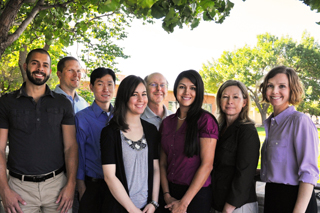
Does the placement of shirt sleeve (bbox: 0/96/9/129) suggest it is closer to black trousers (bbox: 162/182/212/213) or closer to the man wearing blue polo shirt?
the man wearing blue polo shirt

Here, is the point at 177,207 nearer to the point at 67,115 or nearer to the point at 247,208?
the point at 247,208

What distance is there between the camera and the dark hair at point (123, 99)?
2430 millimetres

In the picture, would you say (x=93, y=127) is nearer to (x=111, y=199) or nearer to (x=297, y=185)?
(x=111, y=199)

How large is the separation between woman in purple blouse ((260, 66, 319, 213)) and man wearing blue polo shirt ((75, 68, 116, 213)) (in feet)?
4.74

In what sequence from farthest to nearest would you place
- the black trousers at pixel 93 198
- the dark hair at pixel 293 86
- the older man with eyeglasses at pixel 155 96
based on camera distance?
the older man with eyeglasses at pixel 155 96 < the black trousers at pixel 93 198 < the dark hair at pixel 293 86

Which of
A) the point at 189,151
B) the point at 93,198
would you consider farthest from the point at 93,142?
the point at 189,151

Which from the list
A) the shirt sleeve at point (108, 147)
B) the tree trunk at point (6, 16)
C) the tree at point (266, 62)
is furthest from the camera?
the tree at point (266, 62)

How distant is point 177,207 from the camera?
2387 mm

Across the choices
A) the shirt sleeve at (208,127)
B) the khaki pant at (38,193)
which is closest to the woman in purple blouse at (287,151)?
the shirt sleeve at (208,127)

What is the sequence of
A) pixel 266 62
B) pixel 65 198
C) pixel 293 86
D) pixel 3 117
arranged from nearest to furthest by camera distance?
pixel 293 86, pixel 3 117, pixel 65 198, pixel 266 62

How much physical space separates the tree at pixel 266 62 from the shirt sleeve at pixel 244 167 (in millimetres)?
32186

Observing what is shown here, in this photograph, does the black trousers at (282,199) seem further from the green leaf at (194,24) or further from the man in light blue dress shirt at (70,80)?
the man in light blue dress shirt at (70,80)

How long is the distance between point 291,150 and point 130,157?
1.31m

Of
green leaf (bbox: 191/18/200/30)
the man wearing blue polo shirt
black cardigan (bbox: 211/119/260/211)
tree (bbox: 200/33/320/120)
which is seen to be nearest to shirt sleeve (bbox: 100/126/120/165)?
the man wearing blue polo shirt
